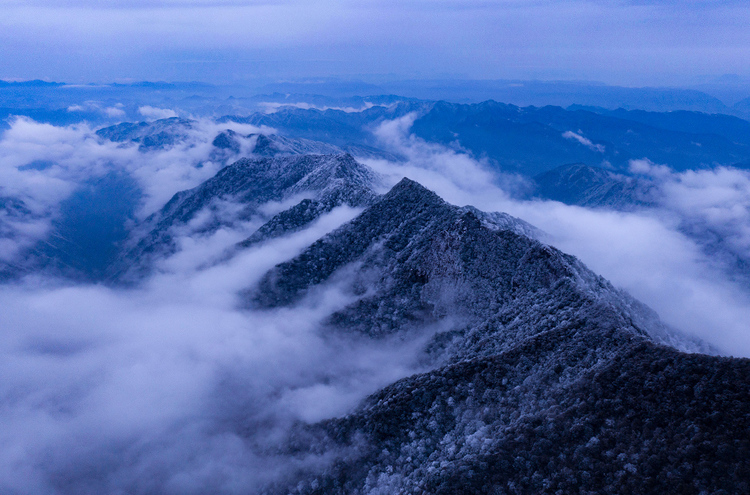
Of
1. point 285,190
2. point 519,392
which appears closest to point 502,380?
point 519,392

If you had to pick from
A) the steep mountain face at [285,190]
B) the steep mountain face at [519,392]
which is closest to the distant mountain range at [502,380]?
the steep mountain face at [519,392]

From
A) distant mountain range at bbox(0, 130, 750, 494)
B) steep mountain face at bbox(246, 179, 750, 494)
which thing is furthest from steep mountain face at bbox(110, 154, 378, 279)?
steep mountain face at bbox(246, 179, 750, 494)

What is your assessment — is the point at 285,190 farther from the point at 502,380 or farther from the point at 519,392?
the point at 519,392

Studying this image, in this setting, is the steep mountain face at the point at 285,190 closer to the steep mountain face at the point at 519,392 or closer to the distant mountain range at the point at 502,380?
the distant mountain range at the point at 502,380

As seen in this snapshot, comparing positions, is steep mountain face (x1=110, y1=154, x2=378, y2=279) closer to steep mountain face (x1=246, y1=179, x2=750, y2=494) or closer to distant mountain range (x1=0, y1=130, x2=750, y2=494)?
distant mountain range (x1=0, y1=130, x2=750, y2=494)

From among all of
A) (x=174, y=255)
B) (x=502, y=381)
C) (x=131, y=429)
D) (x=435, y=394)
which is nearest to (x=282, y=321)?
(x=131, y=429)

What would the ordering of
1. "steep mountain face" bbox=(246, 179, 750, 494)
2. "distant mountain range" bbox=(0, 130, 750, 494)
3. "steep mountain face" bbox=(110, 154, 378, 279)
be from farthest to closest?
1. "steep mountain face" bbox=(110, 154, 378, 279)
2. "distant mountain range" bbox=(0, 130, 750, 494)
3. "steep mountain face" bbox=(246, 179, 750, 494)

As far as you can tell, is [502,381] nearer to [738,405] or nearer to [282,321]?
[738,405]
